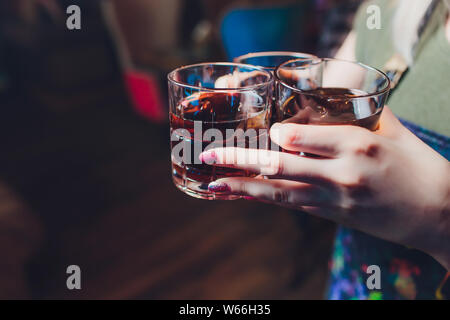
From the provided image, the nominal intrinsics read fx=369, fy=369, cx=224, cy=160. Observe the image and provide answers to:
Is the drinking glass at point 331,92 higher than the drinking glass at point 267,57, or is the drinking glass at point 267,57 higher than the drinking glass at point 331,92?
the drinking glass at point 267,57

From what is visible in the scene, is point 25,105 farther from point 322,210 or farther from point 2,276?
point 322,210

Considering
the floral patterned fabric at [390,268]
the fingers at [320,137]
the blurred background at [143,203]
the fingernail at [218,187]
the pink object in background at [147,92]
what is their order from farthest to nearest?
the pink object in background at [147,92] < the blurred background at [143,203] < the floral patterned fabric at [390,268] < the fingernail at [218,187] < the fingers at [320,137]

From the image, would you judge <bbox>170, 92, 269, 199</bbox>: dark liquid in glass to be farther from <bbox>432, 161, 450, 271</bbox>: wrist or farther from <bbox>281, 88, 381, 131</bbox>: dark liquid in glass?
<bbox>432, 161, 450, 271</bbox>: wrist

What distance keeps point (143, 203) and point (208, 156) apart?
2.13 meters

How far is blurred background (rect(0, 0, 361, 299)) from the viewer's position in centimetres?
197

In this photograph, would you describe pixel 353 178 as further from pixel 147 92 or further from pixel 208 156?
pixel 147 92

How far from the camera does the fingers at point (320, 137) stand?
47 cm

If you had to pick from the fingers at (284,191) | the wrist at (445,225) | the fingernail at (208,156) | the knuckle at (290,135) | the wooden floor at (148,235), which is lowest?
the wooden floor at (148,235)

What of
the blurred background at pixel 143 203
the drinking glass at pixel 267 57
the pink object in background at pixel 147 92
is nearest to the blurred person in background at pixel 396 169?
the drinking glass at pixel 267 57

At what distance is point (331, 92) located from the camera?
664mm

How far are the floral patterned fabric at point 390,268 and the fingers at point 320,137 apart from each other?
319mm

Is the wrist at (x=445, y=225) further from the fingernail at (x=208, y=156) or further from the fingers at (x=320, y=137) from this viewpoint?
the fingernail at (x=208, y=156)

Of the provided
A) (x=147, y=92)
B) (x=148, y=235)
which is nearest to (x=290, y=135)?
(x=148, y=235)

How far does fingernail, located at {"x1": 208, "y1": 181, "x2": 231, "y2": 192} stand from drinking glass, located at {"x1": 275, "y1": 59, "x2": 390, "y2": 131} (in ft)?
0.48
